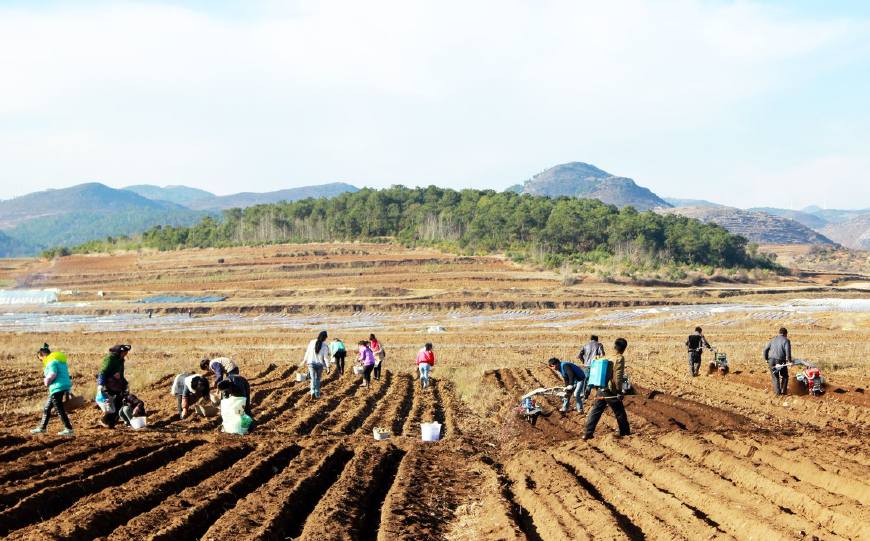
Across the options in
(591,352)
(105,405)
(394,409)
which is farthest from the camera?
(394,409)

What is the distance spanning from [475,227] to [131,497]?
10093 cm

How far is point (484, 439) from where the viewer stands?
15.2 m

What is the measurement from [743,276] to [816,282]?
29.4 ft

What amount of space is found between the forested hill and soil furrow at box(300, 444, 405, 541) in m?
85.9

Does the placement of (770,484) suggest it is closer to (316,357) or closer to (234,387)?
(234,387)

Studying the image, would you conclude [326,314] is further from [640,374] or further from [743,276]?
[743,276]

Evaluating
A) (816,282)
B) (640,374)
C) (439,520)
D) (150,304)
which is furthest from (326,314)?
(816,282)

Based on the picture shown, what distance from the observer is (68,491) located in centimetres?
925

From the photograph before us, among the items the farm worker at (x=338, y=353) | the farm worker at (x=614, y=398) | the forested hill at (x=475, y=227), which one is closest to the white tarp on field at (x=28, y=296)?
the forested hill at (x=475, y=227)

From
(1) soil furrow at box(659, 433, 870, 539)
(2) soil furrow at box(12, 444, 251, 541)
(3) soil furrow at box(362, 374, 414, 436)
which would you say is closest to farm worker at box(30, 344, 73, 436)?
(2) soil furrow at box(12, 444, 251, 541)

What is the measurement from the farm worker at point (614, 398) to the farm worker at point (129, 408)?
7.57 metres

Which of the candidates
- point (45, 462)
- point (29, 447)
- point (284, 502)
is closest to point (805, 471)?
Result: point (284, 502)

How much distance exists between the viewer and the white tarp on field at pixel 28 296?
262 feet

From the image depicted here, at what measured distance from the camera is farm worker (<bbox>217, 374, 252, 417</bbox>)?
1388 cm
